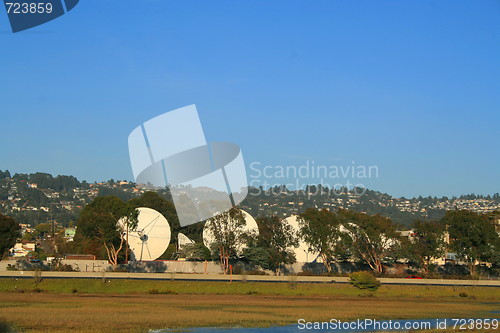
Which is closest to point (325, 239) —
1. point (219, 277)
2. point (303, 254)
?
point (303, 254)

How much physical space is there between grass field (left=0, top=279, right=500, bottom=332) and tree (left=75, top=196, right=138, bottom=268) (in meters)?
16.9

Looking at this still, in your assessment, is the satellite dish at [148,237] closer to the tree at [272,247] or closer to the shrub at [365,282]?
the tree at [272,247]

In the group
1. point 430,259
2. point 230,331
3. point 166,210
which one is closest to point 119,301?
point 230,331

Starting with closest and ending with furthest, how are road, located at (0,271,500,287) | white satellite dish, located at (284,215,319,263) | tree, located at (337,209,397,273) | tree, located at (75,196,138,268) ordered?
road, located at (0,271,500,287) → tree, located at (75,196,138,268) → tree, located at (337,209,397,273) → white satellite dish, located at (284,215,319,263)

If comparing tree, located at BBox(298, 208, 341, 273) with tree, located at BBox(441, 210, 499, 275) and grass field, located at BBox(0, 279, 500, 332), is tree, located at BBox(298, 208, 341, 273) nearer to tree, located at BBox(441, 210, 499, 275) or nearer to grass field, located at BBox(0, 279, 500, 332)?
grass field, located at BBox(0, 279, 500, 332)

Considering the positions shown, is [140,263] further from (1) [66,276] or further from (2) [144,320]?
(2) [144,320]

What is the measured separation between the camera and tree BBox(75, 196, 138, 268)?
283ft

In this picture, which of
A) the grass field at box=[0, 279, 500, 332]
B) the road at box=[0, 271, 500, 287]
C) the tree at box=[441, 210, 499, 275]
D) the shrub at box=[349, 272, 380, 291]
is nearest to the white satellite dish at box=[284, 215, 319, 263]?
the road at box=[0, 271, 500, 287]

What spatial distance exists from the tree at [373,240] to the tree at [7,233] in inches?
1744

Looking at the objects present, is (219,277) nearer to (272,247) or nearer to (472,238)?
(272,247)

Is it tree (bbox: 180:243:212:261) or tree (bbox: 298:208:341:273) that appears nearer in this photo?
tree (bbox: 298:208:341:273)

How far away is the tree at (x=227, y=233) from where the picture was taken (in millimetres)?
86812

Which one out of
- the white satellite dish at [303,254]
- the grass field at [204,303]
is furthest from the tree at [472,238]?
the white satellite dish at [303,254]

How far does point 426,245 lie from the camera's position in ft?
293
